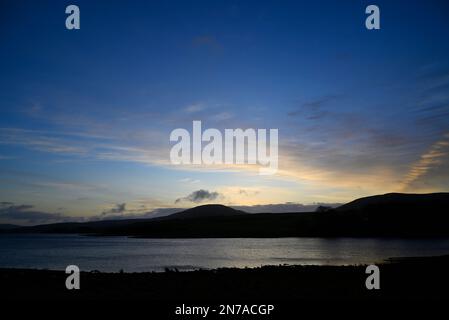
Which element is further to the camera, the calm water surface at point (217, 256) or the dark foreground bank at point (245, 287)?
the calm water surface at point (217, 256)

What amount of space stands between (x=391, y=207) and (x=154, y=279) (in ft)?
538

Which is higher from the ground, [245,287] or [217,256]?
[245,287]

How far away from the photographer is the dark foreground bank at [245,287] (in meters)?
17.7

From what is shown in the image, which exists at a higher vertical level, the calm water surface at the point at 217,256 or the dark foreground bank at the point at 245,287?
the dark foreground bank at the point at 245,287

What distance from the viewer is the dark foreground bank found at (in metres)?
17.7

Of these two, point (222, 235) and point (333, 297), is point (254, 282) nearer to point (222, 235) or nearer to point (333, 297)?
point (333, 297)

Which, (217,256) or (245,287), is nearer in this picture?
(245,287)

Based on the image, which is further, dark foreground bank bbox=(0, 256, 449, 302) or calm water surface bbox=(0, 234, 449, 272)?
calm water surface bbox=(0, 234, 449, 272)

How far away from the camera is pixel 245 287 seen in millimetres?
21234

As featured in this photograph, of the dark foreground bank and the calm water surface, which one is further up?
the dark foreground bank

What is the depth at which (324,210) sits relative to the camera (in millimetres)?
179250
